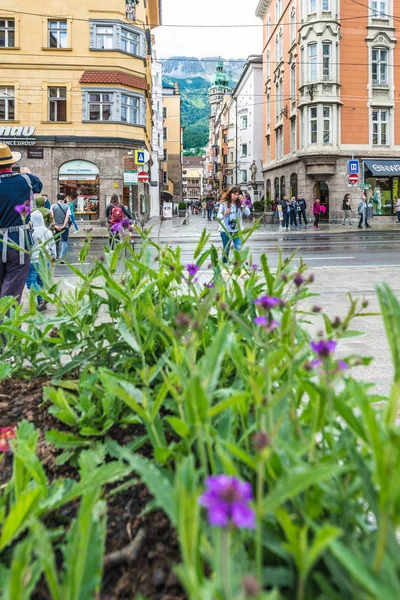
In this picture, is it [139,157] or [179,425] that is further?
[139,157]

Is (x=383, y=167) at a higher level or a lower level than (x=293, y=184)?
higher

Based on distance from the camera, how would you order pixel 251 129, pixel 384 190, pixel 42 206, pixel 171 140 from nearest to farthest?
1. pixel 42 206
2. pixel 384 190
3. pixel 251 129
4. pixel 171 140

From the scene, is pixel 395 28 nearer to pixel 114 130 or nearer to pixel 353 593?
pixel 114 130

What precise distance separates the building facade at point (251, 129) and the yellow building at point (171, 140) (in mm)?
15456

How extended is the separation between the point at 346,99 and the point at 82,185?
734 inches

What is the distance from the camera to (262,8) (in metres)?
51.7

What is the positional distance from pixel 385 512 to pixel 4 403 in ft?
6.27

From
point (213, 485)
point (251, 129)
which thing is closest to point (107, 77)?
point (213, 485)

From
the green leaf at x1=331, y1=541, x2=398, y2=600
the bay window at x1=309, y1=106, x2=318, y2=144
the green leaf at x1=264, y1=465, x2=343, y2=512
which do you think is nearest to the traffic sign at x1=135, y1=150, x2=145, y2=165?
the bay window at x1=309, y1=106, x2=318, y2=144

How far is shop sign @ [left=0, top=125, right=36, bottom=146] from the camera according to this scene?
30.2 meters

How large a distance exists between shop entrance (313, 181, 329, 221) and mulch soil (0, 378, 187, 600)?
37.9m

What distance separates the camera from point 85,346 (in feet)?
8.77

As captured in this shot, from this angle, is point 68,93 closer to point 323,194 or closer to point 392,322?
point 323,194

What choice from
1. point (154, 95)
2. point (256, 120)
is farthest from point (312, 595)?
point (154, 95)
